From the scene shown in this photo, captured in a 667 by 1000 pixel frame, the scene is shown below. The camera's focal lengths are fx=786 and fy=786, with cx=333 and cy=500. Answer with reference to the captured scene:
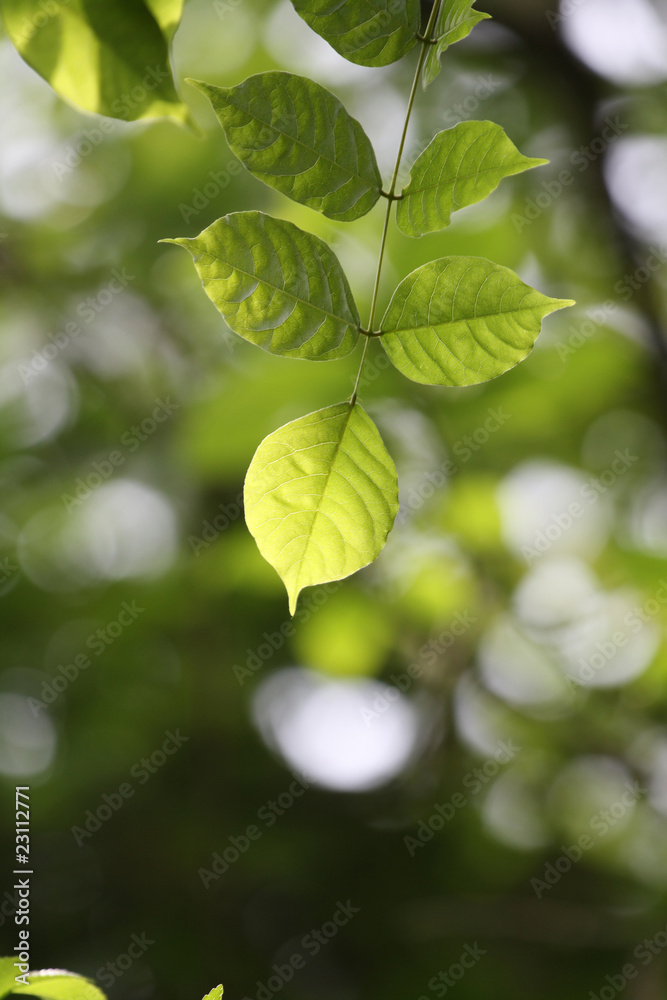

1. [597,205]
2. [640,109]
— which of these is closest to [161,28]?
[597,205]

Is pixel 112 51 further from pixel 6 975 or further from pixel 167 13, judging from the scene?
pixel 6 975

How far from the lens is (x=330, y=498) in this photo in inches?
16.6

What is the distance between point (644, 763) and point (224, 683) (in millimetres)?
909

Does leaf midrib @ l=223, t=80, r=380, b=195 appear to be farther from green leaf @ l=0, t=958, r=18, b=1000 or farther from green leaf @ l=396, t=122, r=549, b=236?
green leaf @ l=0, t=958, r=18, b=1000

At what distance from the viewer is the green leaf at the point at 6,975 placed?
0.40 metres

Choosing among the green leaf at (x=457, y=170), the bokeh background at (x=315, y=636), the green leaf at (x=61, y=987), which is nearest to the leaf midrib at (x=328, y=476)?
the green leaf at (x=457, y=170)

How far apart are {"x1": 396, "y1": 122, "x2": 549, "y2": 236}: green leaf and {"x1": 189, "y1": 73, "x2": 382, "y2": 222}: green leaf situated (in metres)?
0.03

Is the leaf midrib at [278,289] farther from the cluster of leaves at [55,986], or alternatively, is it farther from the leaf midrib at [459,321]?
the cluster of leaves at [55,986]

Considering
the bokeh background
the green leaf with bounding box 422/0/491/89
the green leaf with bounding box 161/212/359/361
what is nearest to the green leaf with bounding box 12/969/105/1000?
the green leaf with bounding box 161/212/359/361

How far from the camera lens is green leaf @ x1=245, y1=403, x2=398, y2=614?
1.35ft

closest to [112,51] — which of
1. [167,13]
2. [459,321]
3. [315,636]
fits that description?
[167,13]

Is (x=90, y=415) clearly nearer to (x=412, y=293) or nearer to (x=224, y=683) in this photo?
(x=224, y=683)

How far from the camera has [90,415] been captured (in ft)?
5.85

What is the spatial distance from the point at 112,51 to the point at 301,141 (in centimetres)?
21
